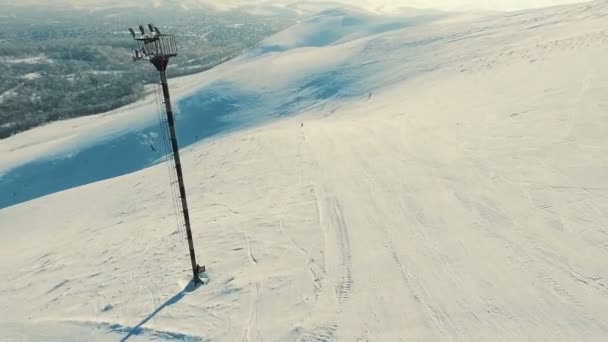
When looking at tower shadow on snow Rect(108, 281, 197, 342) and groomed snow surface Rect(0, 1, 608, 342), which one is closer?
groomed snow surface Rect(0, 1, 608, 342)

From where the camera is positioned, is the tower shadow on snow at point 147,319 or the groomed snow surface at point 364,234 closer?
the groomed snow surface at point 364,234

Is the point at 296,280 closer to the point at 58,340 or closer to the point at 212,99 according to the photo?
the point at 58,340

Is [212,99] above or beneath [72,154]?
above

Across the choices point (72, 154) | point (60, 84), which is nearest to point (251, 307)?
point (72, 154)

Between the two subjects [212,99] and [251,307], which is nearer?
[251,307]

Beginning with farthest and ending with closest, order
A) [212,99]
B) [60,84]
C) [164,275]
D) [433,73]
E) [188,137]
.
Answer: [60,84]
[212,99]
[188,137]
[433,73]
[164,275]

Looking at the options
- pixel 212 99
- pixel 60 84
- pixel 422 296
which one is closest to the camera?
pixel 422 296

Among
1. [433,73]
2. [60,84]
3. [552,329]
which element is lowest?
[552,329]
